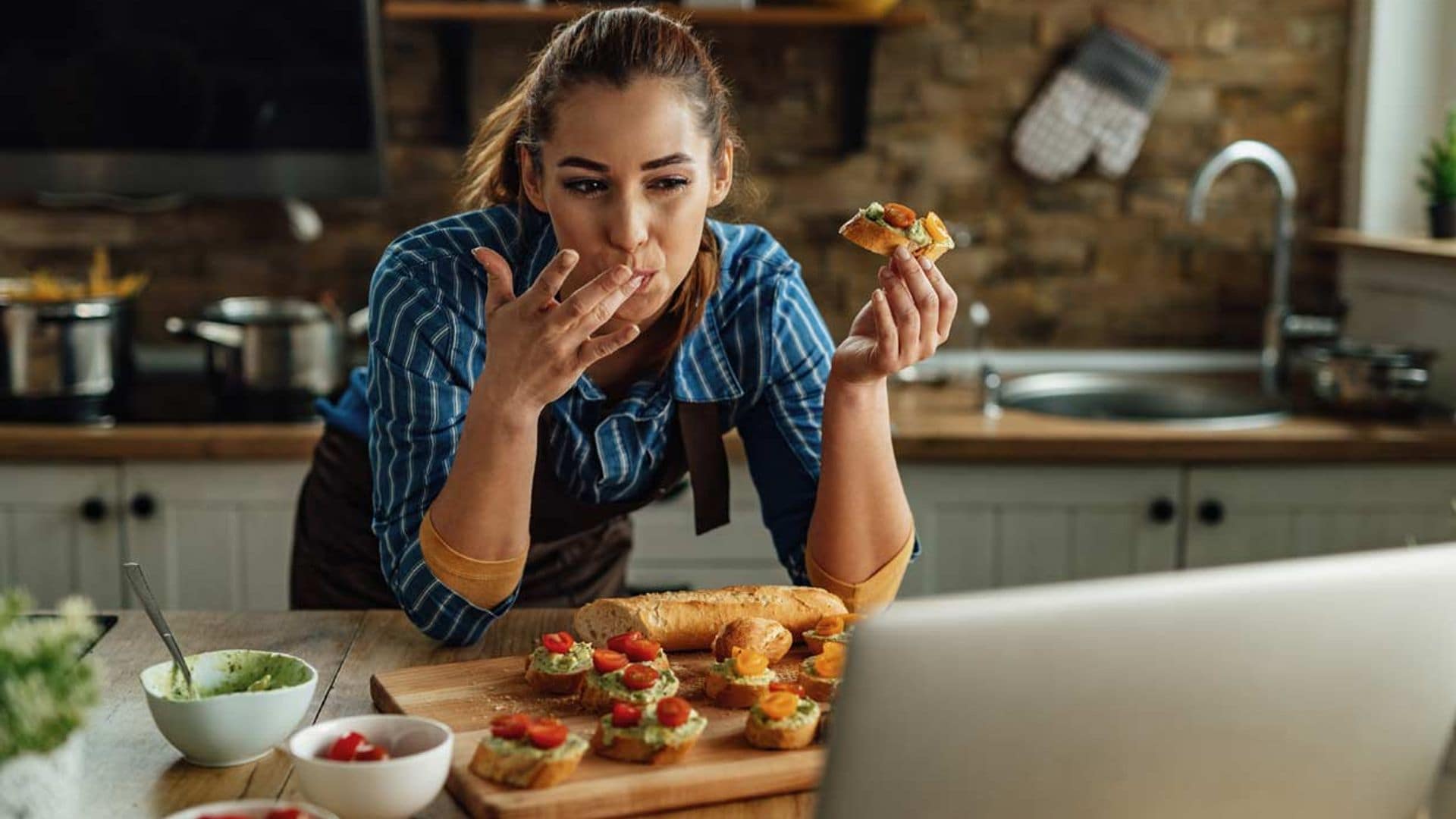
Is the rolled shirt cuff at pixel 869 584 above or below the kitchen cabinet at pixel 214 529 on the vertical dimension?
above

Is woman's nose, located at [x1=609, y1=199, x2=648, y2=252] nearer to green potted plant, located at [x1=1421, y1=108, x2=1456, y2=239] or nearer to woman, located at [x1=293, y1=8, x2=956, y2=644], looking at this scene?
woman, located at [x1=293, y1=8, x2=956, y2=644]

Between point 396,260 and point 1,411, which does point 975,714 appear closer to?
point 396,260

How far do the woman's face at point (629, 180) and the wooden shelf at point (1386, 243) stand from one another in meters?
1.93

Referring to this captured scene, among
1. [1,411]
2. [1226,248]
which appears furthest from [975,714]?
[1226,248]

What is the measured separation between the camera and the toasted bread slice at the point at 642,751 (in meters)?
1.22

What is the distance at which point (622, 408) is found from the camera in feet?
6.13

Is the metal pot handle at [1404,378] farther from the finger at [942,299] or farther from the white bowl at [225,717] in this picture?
the white bowl at [225,717]

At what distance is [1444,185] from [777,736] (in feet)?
7.91

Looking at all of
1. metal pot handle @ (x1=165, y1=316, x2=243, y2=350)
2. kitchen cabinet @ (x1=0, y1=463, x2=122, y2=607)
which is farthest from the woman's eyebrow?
kitchen cabinet @ (x1=0, y1=463, x2=122, y2=607)

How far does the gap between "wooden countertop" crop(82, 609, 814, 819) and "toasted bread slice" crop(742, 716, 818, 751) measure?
0.15 ft

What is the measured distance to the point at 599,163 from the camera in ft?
5.31

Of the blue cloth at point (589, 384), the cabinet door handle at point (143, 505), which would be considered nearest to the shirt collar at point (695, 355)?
the blue cloth at point (589, 384)

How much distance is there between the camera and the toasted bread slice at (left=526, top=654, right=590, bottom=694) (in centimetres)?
139

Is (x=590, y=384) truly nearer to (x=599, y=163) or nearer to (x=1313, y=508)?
(x=599, y=163)
